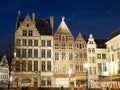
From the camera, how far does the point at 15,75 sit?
186 feet

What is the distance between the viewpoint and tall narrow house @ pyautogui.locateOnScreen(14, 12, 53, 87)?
5706 centimetres

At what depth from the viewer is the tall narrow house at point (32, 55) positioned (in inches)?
2247

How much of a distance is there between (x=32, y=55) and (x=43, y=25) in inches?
319

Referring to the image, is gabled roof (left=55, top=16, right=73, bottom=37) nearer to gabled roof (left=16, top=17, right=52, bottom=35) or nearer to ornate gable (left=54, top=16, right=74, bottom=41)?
ornate gable (left=54, top=16, right=74, bottom=41)

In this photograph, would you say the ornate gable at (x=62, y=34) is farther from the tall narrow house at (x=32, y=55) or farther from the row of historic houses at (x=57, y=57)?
the tall narrow house at (x=32, y=55)

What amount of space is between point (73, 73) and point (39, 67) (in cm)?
741

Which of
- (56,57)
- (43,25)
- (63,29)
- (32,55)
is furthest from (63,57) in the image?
(43,25)

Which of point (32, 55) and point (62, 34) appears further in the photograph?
point (62, 34)

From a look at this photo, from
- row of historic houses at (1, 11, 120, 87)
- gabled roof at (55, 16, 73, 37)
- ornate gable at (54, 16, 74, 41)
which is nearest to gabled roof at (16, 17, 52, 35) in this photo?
row of historic houses at (1, 11, 120, 87)

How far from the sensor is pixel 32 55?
190 ft

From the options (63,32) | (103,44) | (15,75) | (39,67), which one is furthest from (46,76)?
(103,44)

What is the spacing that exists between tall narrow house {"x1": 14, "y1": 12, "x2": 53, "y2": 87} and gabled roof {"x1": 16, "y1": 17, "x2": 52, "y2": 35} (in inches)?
15.4

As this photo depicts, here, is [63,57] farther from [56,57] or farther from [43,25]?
[43,25]

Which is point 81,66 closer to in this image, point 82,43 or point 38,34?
point 82,43
